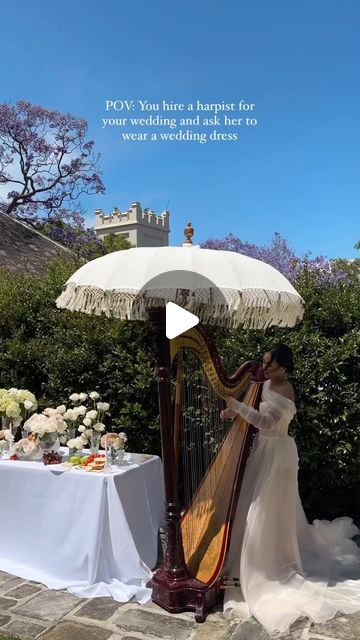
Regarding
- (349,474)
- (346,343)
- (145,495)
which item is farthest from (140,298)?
(349,474)

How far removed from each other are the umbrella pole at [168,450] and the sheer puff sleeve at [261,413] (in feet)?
1.38

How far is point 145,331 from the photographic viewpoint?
5715 mm

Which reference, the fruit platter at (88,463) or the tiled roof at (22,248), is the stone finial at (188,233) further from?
the tiled roof at (22,248)

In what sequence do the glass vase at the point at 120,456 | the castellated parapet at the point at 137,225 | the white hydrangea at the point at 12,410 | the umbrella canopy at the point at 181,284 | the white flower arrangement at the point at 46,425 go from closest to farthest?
the umbrella canopy at the point at 181,284
the glass vase at the point at 120,456
the white flower arrangement at the point at 46,425
the white hydrangea at the point at 12,410
the castellated parapet at the point at 137,225

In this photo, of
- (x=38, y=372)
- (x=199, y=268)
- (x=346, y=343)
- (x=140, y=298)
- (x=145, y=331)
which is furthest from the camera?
(x=38, y=372)

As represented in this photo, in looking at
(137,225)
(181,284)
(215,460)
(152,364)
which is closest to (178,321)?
(181,284)

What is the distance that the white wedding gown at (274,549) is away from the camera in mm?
3493

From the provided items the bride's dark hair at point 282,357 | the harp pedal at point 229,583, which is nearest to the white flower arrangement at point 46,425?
the harp pedal at point 229,583

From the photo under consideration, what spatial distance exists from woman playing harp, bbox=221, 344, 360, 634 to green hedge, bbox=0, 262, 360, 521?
3.67 ft

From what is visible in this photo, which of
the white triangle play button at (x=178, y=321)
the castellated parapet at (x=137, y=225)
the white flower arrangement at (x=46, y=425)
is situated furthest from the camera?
the castellated parapet at (x=137, y=225)

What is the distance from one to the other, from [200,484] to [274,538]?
637 millimetres

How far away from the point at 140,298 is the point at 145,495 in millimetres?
1706

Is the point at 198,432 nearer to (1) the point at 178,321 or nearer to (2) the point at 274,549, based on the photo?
(2) the point at 274,549

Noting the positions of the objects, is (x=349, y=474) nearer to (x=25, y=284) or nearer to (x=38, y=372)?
(x=38, y=372)
